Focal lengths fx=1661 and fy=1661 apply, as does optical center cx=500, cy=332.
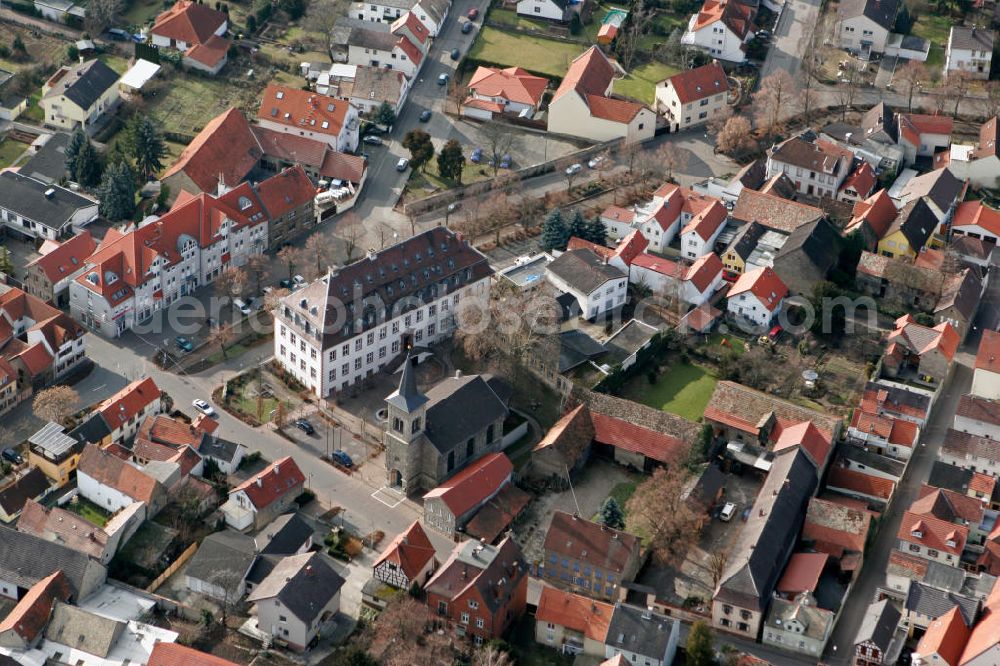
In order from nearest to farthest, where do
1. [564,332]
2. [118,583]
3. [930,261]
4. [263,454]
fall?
[118,583] → [263,454] → [564,332] → [930,261]

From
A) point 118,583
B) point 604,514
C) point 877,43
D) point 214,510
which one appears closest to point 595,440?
point 604,514

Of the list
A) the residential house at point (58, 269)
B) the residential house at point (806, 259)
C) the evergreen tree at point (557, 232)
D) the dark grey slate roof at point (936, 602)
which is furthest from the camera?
the evergreen tree at point (557, 232)

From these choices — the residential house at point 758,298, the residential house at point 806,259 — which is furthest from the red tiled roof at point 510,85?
the residential house at point 758,298

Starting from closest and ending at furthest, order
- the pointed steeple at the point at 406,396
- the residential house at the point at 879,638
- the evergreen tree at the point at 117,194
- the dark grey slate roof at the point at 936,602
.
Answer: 1. the residential house at the point at 879,638
2. the dark grey slate roof at the point at 936,602
3. the pointed steeple at the point at 406,396
4. the evergreen tree at the point at 117,194

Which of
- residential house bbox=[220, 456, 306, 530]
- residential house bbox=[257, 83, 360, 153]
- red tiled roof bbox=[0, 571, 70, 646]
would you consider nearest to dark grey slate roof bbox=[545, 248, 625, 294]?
residential house bbox=[257, 83, 360, 153]

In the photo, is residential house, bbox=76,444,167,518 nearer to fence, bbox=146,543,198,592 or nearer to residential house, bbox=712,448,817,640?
fence, bbox=146,543,198,592

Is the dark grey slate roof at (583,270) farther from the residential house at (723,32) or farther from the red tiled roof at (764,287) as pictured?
the residential house at (723,32)

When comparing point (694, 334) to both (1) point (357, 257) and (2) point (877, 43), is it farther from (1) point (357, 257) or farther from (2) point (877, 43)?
(2) point (877, 43)

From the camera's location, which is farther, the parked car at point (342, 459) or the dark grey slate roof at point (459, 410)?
the parked car at point (342, 459)
